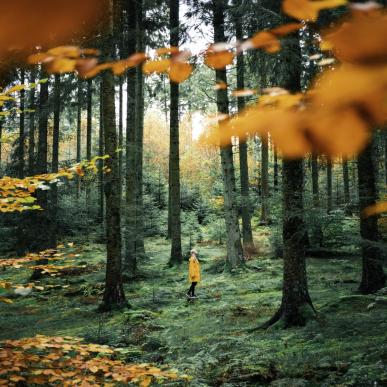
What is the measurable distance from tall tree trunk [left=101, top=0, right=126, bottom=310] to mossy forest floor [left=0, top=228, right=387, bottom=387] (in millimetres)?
563

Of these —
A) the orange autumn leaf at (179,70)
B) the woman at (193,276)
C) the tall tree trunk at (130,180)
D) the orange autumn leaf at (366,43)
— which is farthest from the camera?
the tall tree trunk at (130,180)

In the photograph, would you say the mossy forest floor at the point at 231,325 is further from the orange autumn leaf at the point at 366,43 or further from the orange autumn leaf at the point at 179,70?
the orange autumn leaf at the point at 366,43

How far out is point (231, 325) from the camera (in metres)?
7.75

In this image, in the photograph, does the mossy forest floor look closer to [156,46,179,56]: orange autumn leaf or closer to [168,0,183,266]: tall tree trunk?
[168,0,183,266]: tall tree trunk

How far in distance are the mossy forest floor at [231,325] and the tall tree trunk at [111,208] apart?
0.56m

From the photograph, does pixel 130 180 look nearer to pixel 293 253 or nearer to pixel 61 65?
pixel 293 253

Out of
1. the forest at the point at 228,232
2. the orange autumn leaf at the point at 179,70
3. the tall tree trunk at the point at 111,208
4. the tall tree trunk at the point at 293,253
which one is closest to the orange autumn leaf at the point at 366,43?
the forest at the point at 228,232

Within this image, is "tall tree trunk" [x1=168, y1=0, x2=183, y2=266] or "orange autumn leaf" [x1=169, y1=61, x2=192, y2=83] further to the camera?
"tall tree trunk" [x1=168, y1=0, x2=183, y2=266]

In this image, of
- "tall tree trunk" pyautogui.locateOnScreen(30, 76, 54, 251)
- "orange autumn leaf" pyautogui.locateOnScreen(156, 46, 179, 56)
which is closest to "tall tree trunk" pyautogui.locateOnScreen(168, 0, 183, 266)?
"tall tree trunk" pyautogui.locateOnScreen(30, 76, 54, 251)

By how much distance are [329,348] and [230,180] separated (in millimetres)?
8468

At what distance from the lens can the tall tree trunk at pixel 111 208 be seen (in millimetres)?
9992

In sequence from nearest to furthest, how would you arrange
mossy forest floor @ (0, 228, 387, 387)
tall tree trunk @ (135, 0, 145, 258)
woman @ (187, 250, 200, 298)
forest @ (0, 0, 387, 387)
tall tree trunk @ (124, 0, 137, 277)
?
forest @ (0, 0, 387, 387), mossy forest floor @ (0, 228, 387, 387), woman @ (187, 250, 200, 298), tall tree trunk @ (124, 0, 137, 277), tall tree trunk @ (135, 0, 145, 258)

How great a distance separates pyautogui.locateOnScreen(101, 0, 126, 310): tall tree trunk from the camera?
999 centimetres

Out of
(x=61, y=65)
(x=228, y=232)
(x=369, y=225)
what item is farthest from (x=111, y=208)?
(x=61, y=65)
